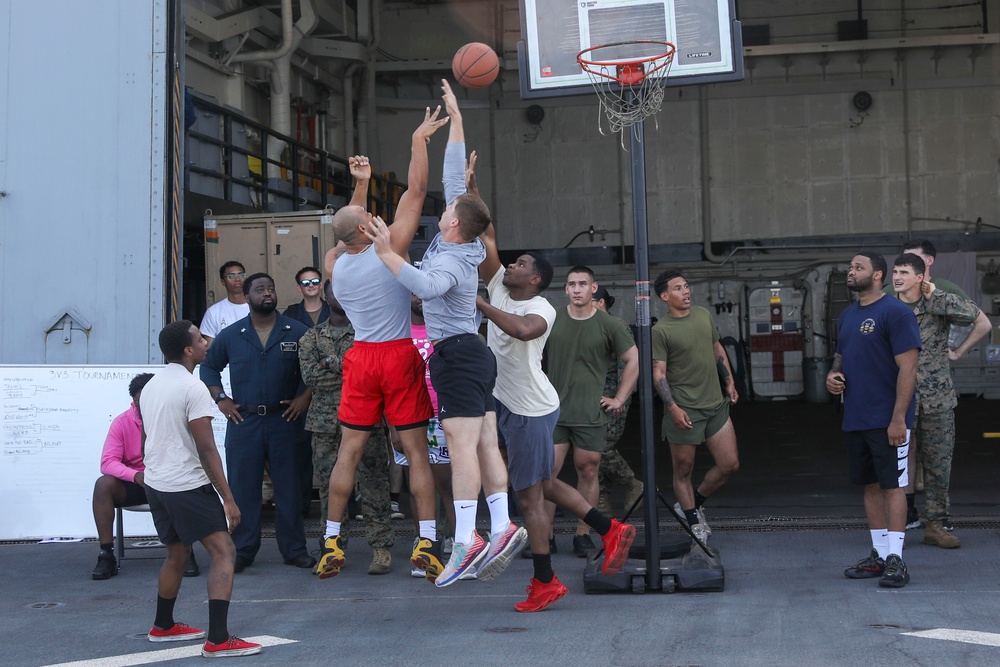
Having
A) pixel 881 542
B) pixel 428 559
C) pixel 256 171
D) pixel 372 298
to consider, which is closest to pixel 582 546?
pixel 428 559

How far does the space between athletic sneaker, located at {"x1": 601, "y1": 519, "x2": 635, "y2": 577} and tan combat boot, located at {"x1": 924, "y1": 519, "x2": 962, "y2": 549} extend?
2.37 meters

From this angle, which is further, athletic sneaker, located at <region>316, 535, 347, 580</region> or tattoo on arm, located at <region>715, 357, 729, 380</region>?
tattoo on arm, located at <region>715, 357, 729, 380</region>

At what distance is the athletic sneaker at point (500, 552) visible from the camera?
5191mm

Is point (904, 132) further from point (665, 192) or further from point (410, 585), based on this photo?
point (410, 585)

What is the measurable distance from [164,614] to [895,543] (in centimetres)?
386

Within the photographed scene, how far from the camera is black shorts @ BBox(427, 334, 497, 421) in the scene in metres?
5.39

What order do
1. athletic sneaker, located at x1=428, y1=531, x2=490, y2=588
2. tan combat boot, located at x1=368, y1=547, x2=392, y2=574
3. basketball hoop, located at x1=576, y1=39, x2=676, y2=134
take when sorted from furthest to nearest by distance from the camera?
1. tan combat boot, located at x1=368, y1=547, x2=392, y2=574
2. basketball hoop, located at x1=576, y1=39, x2=676, y2=134
3. athletic sneaker, located at x1=428, y1=531, x2=490, y2=588

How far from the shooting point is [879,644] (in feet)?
15.3

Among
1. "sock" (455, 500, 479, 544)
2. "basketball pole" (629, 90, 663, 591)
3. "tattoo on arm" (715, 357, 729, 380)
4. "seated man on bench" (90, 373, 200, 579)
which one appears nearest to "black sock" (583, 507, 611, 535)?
"basketball pole" (629, 90, 663, 591)

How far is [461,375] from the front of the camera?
5395 mm

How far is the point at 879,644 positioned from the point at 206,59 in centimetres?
1280

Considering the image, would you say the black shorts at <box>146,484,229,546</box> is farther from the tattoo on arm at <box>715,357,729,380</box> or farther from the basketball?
the tattoo on arm at <box>715,357,729,380</box>

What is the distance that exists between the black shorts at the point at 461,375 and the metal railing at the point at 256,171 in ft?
24.7

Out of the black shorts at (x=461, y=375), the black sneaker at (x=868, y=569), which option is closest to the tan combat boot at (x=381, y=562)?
the black shorts at (x=461, y=375)
